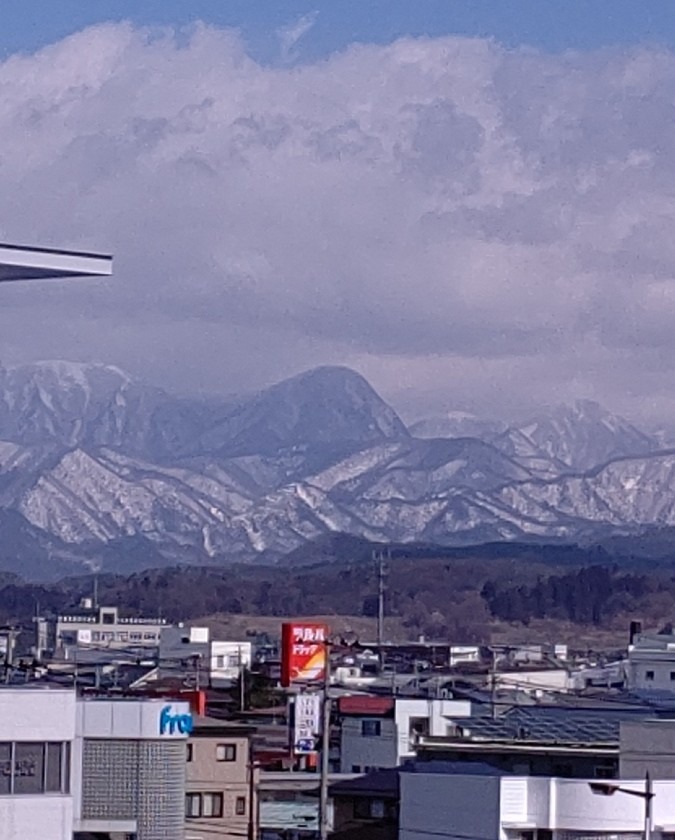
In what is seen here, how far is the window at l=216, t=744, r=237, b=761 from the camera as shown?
119 ft

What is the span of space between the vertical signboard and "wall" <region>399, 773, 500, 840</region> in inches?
326

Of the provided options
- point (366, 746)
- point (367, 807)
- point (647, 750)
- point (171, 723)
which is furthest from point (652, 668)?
point (171, 723)

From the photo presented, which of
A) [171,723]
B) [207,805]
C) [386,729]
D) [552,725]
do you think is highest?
[171,723]

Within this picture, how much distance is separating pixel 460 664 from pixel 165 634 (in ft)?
49.0

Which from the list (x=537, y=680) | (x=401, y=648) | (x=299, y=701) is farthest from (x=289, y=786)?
(x=401, y=648)

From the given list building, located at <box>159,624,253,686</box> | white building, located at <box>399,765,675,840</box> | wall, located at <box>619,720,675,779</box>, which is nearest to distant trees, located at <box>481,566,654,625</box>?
building, located at <box>159,624,253,686</box>

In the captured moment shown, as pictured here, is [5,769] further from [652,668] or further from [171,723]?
[652,668]

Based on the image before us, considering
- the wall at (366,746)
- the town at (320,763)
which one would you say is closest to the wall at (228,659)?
the town at (320,763)

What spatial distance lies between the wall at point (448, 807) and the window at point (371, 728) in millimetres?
16782

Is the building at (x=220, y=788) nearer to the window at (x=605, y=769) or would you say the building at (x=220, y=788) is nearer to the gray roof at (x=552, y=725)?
the gray roof at (x=552, y=725)

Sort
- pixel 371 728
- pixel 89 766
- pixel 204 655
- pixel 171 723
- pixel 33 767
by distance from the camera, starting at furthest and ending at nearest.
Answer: pixel 204 655, pixel 371 728, pixel 171 723, pixel 89 766, pixel 33 767

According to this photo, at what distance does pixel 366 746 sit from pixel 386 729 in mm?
730

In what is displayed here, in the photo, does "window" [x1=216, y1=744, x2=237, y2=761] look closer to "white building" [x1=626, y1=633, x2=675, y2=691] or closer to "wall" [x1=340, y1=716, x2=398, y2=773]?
"wall" [x1=340, y1=716, x2=398, y2=773]

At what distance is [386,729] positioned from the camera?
48.5 meters
